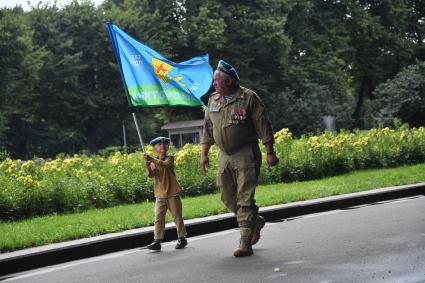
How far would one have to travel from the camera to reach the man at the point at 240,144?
725 cm

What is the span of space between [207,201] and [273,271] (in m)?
6.07

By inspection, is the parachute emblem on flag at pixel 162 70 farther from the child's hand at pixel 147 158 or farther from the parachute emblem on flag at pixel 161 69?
the child's hand at pixel 147 158

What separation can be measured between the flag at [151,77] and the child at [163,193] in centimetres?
81

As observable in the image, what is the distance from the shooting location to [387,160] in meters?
18.5

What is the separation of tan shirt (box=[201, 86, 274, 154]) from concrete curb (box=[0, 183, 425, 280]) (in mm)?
2103

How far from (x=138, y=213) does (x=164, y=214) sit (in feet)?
9.12

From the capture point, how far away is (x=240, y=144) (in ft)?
24.2

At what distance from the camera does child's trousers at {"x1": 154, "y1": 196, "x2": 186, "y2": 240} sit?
8227mm

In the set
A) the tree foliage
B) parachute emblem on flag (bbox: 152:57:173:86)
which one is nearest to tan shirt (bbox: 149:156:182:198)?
parachute emblem on flag (bbox: 152:57:173:86)

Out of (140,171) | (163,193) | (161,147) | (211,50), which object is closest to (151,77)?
(161,147)

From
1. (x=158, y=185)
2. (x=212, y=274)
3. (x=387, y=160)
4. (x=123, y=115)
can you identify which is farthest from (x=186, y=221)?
(x=123, y=115)

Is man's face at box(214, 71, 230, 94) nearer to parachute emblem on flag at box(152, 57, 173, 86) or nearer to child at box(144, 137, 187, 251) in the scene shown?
child at box(144, 137, 187, 251)

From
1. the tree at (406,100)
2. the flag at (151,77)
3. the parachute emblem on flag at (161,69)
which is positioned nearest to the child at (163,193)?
the flag at (151,77)

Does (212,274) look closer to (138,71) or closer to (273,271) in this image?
(273,271)
